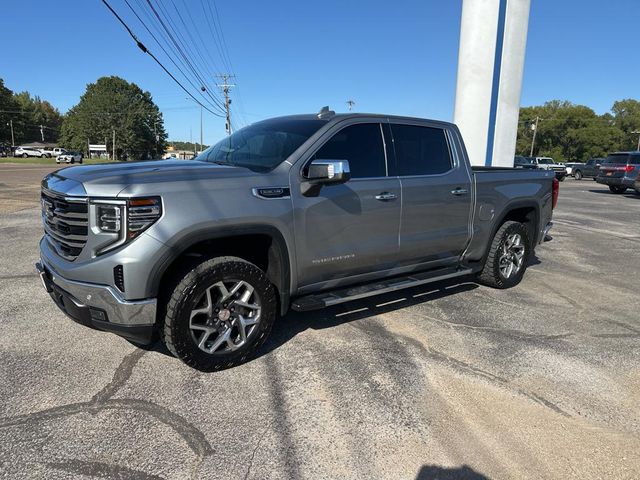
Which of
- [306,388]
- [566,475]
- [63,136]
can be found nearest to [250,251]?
[306,388]

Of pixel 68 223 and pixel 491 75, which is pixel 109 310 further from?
pixel 491 75

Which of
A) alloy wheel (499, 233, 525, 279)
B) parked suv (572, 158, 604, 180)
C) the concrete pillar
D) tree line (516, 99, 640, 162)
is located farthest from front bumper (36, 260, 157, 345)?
tree line (516, 99, 640, 162)

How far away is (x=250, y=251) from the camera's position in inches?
148

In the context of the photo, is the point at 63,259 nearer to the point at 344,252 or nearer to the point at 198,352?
the point at 198,352

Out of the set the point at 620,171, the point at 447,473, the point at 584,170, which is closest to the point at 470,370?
the point at 447,473

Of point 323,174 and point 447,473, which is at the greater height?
point 323,174

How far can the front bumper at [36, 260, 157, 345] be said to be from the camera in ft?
9.79

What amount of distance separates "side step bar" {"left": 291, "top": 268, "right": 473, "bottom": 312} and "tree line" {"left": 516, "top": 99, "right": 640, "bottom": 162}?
73674 mm

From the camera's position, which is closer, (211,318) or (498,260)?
(211,318)

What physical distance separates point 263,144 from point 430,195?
5.61 feet

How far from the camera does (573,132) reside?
73.5m

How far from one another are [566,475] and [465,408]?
709 millimetres

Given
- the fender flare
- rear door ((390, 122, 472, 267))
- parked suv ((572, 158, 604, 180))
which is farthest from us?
parked suv ((572, 158, 604, 180))

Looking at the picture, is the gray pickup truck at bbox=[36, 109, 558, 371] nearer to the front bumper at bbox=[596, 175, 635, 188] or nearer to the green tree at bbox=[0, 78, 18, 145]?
the front bumper at bbox=[596, 175, 635, 188]
